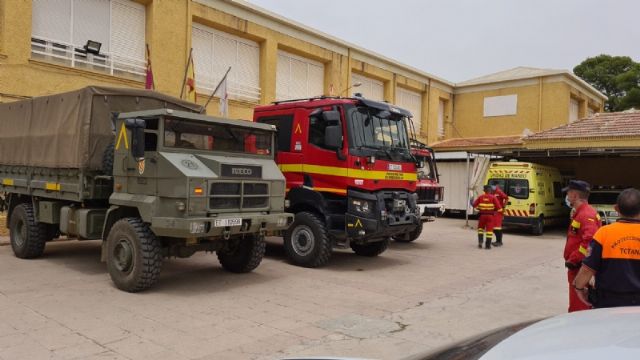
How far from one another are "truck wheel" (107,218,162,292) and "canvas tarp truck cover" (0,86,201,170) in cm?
145

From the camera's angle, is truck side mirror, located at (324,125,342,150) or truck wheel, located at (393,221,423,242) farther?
truck wheel, located at (393,221,423,242)

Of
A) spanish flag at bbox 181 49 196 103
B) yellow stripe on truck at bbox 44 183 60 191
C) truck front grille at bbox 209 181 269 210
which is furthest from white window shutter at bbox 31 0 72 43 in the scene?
truck front grille at bbox 209 181 269 210

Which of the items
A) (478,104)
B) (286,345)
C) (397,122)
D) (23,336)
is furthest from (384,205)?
(478,104)

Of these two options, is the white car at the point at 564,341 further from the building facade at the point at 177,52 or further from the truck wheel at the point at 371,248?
the building facade at the point at 177,52

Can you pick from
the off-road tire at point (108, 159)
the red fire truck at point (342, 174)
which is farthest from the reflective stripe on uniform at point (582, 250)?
the off-road tire at point (108, 159)

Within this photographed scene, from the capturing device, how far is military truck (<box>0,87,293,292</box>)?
22.6 ft

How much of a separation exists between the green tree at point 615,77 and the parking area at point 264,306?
39.9 m

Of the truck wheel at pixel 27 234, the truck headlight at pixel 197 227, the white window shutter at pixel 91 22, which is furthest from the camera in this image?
the white window shutter at pixel 91 22

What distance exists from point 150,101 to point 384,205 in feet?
14.9

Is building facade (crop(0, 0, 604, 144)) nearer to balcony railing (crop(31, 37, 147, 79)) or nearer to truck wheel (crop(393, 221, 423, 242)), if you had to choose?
balcony railing (crop(31, 37, 147, 79))

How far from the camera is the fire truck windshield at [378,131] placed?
9180 millimetres

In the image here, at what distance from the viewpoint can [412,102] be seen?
30.2m

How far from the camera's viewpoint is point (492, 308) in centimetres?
698

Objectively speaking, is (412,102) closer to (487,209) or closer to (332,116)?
(487,209)
